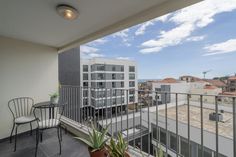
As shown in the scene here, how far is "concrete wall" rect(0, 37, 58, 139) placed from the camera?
109 inches

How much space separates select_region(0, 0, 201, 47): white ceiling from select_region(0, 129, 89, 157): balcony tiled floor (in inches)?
77.9

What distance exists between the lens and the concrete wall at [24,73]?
2.78m

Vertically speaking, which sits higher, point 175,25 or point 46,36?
point 175,25

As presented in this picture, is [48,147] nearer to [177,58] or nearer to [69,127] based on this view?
[69,127]

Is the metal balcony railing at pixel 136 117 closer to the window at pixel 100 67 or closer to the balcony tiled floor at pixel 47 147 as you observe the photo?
the balcony tiled floor at pixel 47 147

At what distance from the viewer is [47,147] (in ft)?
7.99

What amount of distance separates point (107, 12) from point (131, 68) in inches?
800

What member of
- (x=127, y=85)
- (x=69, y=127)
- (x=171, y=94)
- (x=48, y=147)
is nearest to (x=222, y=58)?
(x=171, y=94)

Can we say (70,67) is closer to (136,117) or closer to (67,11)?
(136,117)

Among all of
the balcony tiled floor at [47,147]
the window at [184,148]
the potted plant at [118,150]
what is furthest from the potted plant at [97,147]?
the window at [184,148]

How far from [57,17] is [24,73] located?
1772 mm

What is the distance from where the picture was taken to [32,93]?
3199 mm

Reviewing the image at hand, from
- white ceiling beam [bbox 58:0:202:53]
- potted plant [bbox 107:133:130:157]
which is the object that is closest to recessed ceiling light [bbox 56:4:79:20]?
white ceiling beam [bbox 58:0:202:53]

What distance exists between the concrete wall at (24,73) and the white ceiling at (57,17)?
0.35 m
